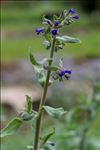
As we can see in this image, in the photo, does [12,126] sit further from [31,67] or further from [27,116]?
[31,67]

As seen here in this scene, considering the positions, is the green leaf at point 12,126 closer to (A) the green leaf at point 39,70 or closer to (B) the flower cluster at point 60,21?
(A) the green leaf at point 39,70

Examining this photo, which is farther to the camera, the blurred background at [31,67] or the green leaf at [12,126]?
the blurred background at [31,67]

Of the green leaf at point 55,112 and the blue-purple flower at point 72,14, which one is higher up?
the blue-purple flower at point 72,14

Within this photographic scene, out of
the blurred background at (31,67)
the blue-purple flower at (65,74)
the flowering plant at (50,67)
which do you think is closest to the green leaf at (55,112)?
the flowering plant at (50,67)

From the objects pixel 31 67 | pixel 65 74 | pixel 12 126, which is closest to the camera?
pixel 65 74

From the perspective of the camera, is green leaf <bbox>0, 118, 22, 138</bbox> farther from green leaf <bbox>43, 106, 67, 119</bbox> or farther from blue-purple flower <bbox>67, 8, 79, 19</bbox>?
blue-purple flower <bbox>67, 8, 79, 19</bbox>

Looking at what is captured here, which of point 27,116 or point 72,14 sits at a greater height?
point 72,14

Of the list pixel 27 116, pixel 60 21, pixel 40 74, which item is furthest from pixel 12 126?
pixel 60 21

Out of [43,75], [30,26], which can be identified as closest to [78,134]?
[43,75]
